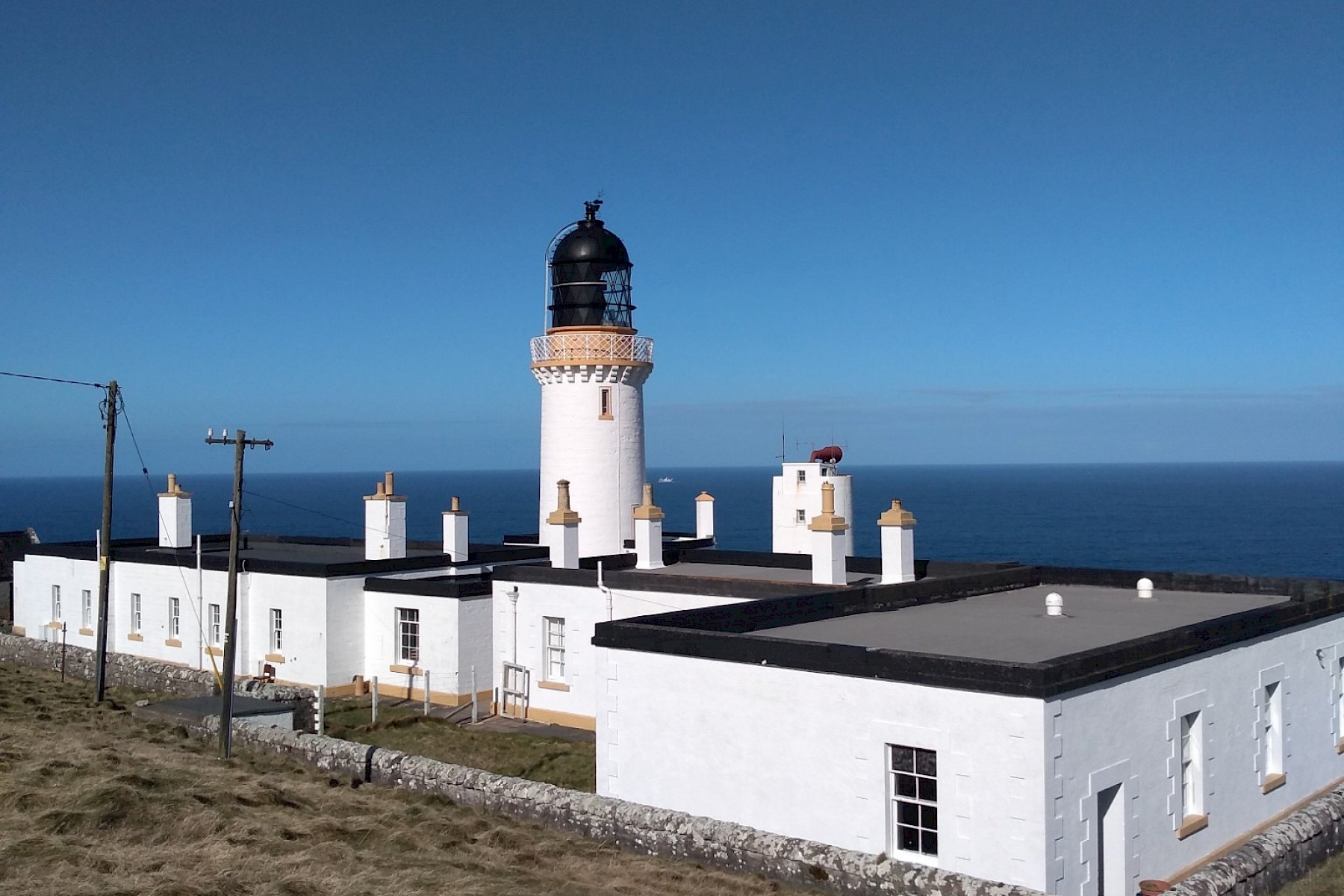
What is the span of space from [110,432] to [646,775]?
57.2ft

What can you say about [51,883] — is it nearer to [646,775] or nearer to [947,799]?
[646,775]

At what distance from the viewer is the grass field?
1972 cm

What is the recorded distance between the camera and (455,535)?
29484mm

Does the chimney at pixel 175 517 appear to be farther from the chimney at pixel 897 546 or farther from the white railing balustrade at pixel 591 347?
the chimney at pixel 897 546

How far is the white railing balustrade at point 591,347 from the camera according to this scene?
3203cm

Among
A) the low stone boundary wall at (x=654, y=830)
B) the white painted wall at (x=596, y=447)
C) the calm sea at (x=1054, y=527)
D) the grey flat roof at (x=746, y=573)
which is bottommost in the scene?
the calm sea at (x=1054, y=527)

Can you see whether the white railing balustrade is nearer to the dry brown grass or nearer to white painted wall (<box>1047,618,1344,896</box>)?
the dry brown grass

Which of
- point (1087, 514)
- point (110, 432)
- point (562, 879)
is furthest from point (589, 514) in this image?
point (1087, 514)

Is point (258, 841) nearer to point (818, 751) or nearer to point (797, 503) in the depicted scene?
point (818, 751)

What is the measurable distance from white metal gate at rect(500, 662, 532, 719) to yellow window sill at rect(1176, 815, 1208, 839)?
13708mm

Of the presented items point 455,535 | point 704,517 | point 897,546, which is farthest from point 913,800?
point 704,517

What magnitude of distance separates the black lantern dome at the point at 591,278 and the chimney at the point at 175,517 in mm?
11771

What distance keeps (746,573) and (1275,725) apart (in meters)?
12.0

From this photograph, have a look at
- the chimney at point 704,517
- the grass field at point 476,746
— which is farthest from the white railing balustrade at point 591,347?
the grass field at point 476,746
